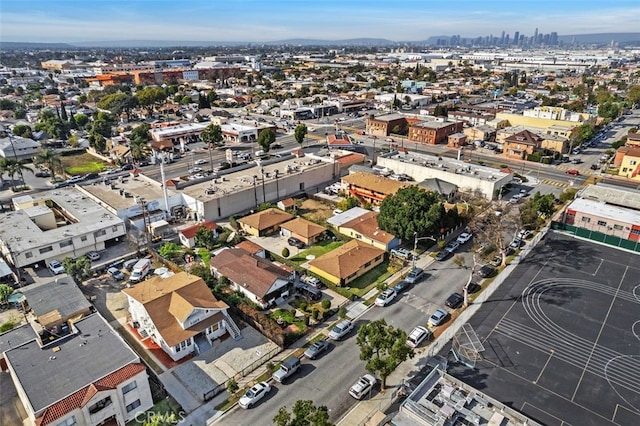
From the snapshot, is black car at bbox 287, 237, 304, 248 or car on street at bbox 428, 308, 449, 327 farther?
black car at bbox 287, 237, 304, 248

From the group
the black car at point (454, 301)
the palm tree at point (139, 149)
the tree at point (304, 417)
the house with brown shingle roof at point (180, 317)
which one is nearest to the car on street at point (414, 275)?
the black car at point (454, 301)

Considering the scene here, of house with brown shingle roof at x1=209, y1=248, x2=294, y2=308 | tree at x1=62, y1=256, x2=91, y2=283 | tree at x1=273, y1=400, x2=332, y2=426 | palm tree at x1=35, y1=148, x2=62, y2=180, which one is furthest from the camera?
palm tree at x1=35, y1=148, x2=62, y2=180

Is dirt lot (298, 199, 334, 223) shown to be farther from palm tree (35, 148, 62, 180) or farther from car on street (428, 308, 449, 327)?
palm tree (35, 148, 62, 180)

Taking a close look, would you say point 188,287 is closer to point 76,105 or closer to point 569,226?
point 569,226

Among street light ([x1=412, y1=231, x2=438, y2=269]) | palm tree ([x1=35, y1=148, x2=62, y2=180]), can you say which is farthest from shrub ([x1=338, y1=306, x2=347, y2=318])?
palm tree ([x1=35, y1=148, x2=62, y2=180])

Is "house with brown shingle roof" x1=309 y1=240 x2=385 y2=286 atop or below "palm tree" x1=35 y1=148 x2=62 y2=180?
below
